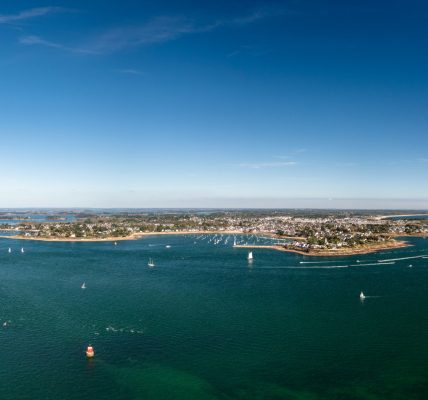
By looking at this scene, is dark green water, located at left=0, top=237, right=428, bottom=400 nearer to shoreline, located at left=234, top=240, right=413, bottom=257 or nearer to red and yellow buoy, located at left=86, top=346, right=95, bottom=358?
red and yellow buoy, located at left=86, top=346, right=95, bottom=358

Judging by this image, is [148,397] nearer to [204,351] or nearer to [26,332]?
[204,351]

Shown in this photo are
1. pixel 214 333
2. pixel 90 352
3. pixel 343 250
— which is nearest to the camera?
pixel 90 352

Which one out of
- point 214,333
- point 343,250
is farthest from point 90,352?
point 343,250

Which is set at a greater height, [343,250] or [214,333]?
[343,250]

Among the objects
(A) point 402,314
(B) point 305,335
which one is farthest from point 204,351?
(A) point 402,314

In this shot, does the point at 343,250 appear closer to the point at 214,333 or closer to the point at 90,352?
the point at 214,333

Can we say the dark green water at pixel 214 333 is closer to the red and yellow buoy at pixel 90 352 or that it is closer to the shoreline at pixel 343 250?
the red and yellow buoy at pixel 90 352

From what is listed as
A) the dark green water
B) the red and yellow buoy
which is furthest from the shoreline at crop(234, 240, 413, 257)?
the red and yellow buoy

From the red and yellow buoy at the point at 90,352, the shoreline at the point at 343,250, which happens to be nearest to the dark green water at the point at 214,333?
the red and yellow buoy at the point at 90,352

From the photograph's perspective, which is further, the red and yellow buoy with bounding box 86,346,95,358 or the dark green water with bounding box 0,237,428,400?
the red and yellow buoy with bounding box 86,346,95,358
